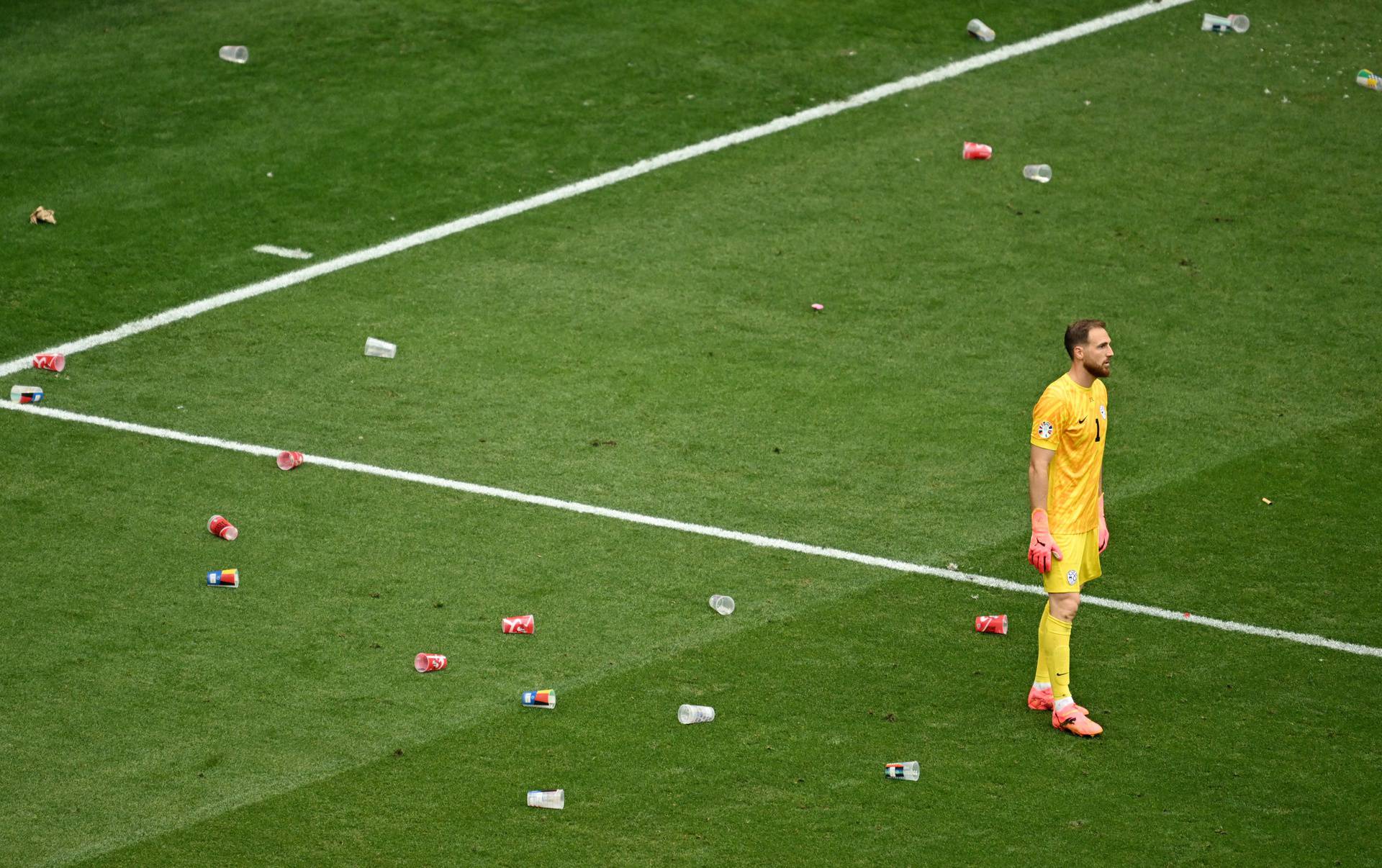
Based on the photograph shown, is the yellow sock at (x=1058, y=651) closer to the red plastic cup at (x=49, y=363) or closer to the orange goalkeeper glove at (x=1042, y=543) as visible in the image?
the orange goalkeeper glove at (x=1042, y=543)

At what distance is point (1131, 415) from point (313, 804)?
6.29 metres

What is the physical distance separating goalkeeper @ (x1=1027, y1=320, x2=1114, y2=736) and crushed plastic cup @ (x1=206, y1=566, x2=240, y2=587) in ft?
14.6

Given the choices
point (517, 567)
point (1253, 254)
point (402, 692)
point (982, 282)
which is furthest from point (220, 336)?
point (1253, 254)

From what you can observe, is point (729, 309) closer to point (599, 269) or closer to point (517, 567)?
point (599, 269)

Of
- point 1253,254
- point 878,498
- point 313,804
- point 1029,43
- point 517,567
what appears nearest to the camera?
point 313,804

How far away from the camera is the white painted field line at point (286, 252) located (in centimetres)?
1291

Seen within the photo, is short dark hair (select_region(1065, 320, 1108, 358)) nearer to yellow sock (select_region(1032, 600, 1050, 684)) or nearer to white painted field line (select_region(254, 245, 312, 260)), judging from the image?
yellow sock (select_region(1032, 600, 1050, 684))

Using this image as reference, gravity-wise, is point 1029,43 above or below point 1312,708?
above

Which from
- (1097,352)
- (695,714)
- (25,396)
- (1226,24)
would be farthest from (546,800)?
(1226,24)

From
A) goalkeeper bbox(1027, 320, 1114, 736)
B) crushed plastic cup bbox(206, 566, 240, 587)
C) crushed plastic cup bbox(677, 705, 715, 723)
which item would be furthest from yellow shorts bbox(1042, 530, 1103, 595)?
crushed plastic cup bbox(206, 566, 240, 587)

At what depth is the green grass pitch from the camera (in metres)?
7.91

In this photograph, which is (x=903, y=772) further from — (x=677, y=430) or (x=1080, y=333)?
(x=677, y=430)

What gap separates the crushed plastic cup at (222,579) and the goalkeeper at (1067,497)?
4.45 m

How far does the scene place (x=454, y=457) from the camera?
10578 millimetres
